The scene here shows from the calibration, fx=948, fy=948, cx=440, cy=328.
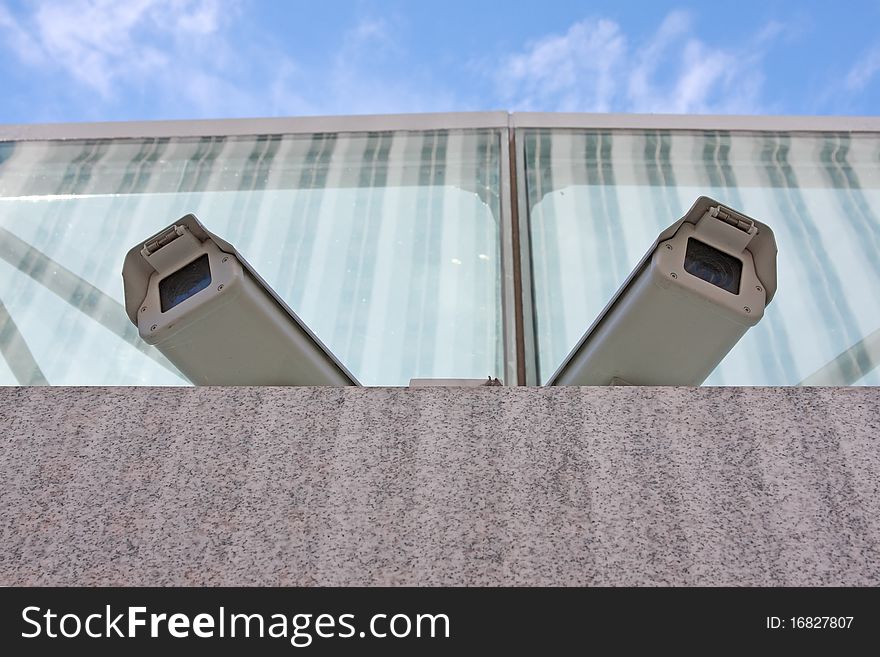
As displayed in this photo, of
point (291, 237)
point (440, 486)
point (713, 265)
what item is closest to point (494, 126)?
point (291, 237)

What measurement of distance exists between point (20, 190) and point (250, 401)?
1405 mm

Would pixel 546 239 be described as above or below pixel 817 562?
above

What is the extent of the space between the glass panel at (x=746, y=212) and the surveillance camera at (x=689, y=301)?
55cm

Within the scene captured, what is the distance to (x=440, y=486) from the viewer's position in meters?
0.83

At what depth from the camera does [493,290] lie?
169 cm

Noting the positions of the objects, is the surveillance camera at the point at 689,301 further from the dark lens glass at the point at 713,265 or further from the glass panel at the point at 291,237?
the glass panel at the point at 291,237

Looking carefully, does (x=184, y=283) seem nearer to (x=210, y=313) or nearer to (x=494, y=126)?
(x=210, y=313)

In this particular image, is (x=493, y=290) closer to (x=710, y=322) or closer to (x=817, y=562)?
(x=710, y=322)

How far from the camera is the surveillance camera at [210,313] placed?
951mm

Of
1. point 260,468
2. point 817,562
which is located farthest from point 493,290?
point 817,562

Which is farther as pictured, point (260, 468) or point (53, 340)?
point (53, 340)

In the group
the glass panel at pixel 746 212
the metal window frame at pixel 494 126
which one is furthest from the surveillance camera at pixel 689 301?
the metal window frame at pixel 494 126

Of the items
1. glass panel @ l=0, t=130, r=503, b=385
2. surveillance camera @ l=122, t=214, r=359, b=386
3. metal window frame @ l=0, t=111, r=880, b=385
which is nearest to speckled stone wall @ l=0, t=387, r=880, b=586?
surveillance camera @ l=122, t=214, r=359, b=386

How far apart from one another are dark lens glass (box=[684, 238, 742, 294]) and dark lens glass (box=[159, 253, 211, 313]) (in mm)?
490
